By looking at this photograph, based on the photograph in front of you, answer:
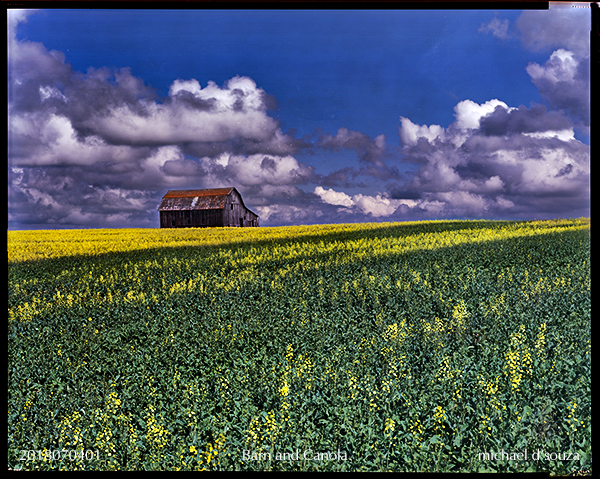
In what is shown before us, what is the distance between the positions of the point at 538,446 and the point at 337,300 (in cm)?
454

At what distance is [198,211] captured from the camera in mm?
14070

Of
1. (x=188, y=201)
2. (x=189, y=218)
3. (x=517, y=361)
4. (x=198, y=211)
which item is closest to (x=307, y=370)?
(x=517, y=361)

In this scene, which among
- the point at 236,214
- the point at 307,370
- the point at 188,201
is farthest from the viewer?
the point at 188,201

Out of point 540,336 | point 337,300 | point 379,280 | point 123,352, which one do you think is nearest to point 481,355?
point 540,336

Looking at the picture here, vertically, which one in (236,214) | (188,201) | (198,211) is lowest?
(236,214)

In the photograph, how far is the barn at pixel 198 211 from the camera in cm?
1256

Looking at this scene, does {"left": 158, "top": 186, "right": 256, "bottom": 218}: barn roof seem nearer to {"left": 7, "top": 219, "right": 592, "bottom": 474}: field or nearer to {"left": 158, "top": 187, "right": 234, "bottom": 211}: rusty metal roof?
{"left": 158, "top": 187, "right": 234, "bottom": 211}: rusty metal roof

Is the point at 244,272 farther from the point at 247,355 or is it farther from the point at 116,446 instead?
the point at 116,446

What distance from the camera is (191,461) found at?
4.23 m

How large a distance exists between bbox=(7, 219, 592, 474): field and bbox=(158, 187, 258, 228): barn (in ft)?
9.26

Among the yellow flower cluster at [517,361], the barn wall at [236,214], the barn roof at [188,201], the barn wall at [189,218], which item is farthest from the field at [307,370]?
the barn wall at [189,218]

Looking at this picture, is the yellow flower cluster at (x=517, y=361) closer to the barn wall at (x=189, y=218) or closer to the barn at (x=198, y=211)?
the barn at (x=198, y=211)

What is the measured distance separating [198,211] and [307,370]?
984 cm

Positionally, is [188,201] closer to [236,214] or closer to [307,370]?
[236,214]
